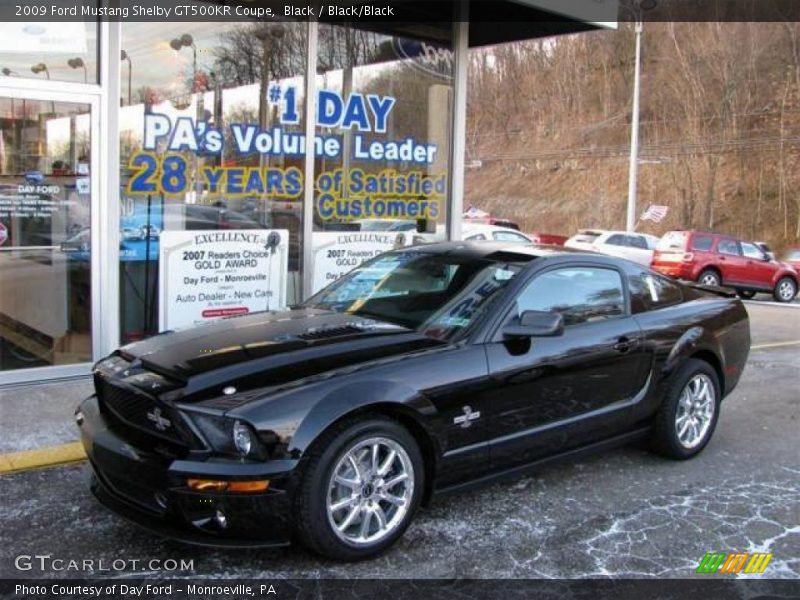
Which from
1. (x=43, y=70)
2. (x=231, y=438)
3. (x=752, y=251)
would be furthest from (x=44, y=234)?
(x=752, y=251)

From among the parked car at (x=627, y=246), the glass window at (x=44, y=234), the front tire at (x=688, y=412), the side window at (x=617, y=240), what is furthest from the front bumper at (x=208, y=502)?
the side window at (x=617, y=240)

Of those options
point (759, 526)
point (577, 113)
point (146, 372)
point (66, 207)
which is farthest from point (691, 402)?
point (577, 113)

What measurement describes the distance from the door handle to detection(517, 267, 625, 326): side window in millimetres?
169

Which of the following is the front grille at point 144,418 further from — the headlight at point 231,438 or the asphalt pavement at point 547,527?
the asphalt pavement at point 547,527

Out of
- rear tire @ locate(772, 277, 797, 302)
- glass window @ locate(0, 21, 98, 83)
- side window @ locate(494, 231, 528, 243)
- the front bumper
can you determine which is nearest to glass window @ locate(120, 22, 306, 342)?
glass window @ locate(0, 21, 98, 83)

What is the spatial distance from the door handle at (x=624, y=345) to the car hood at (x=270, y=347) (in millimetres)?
1254

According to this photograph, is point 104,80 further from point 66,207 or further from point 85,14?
point 66,207

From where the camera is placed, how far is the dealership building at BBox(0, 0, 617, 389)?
21.8 feet

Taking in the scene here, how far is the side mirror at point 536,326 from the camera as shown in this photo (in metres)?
4.05

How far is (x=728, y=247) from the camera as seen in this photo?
64.1 ft

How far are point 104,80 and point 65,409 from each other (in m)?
2.82

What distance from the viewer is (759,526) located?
13.5 ft

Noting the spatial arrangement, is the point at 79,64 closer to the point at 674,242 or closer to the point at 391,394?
the point at 391,394

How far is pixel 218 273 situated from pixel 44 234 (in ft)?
5.09
